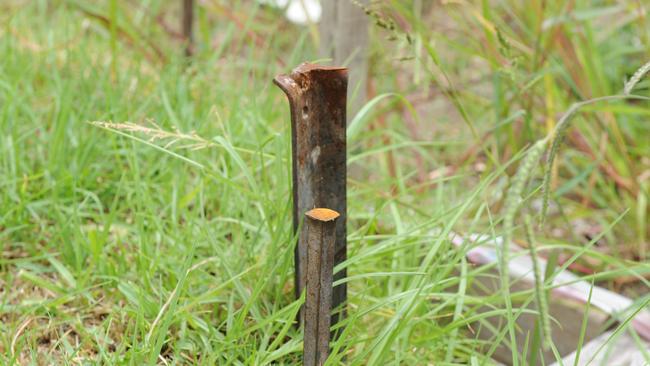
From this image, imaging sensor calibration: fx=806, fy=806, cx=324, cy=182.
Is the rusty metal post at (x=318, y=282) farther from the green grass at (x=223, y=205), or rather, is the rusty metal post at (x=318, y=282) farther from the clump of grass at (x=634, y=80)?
the clump of grass at (x=634, y=80)

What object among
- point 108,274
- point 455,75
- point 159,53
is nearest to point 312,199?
point 108,274

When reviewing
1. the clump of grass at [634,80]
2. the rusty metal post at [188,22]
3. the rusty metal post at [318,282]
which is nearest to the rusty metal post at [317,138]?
the rusty metal post at [318,282]

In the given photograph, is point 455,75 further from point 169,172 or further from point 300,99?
point 300,99

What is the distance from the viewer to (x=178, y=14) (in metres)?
3.70

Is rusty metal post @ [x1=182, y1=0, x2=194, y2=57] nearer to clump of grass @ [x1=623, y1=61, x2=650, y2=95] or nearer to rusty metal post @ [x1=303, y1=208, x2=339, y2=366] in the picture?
rusty metal post @ [x1=303, y1=208, x2=339, y2=366]

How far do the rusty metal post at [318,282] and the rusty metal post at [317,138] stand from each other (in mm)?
97

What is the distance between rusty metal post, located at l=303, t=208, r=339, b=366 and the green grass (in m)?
0.07

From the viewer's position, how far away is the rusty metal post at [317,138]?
42.7 inches

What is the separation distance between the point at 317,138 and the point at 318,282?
0.20m

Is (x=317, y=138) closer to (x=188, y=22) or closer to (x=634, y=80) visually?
(x=634, y=80)

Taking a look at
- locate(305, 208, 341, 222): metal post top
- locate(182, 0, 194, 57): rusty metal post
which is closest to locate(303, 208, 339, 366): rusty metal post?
locate(305, 208, 341, 222): metal post top

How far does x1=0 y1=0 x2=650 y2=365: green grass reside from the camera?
1.30m

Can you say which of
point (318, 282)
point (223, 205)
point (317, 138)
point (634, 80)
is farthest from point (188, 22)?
point (634, 80)

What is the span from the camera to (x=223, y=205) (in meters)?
1.66
